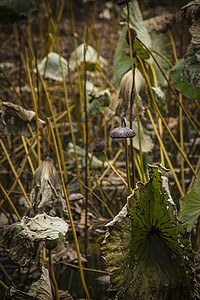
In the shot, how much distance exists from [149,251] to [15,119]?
0.45 m

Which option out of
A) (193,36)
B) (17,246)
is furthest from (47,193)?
(193,36)

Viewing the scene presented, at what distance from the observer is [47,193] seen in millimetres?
805

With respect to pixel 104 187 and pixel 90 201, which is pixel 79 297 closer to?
pixel 90 201

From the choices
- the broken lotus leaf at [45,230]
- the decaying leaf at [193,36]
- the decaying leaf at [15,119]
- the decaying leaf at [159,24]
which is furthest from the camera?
the decaying leaf at [159,24]

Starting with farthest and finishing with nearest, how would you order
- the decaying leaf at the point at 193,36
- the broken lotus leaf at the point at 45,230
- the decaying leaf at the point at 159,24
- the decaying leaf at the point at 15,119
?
the decaying leaf at the point at 159,24
the decaying leaf at the point at 15,119
the decaying leaf at the point at 193,36
the broken lotus leaf at the point at 45,230

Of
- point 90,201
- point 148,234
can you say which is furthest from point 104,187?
point 148,234

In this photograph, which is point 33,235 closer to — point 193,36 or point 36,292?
point 36,292

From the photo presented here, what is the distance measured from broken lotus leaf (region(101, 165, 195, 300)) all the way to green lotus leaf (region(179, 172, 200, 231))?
4.8 inches

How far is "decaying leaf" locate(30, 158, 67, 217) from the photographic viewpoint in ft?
2.62

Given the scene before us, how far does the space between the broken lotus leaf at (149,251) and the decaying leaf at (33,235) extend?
9cm

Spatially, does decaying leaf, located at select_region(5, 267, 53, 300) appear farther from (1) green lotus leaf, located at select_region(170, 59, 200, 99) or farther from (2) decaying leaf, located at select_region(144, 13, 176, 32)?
(2) decaying leaf, located at select_region(144, 13, 176, 32)

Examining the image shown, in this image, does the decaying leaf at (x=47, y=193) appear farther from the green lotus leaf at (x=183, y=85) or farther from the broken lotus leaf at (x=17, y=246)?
the green lotus leaf at (x=183, y=85)

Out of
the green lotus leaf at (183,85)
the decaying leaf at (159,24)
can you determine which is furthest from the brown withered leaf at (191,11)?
the decaying leaf at (159,24)

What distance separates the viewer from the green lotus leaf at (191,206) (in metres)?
0.77
